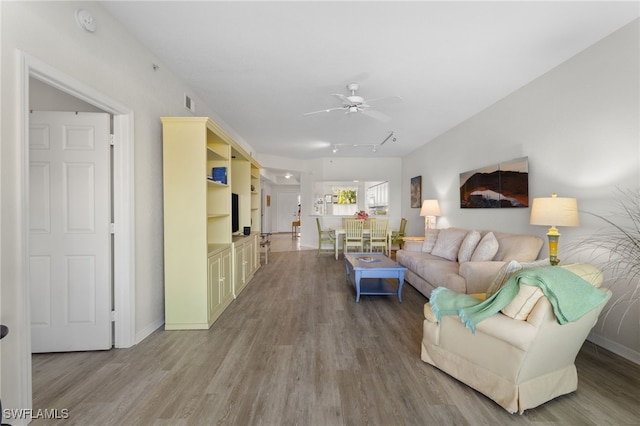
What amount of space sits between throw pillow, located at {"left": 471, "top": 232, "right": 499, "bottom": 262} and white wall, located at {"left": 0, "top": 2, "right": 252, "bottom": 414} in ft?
12.3

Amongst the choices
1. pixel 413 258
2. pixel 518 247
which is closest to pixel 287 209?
pixel 413 258

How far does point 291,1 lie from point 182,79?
6.17 ft

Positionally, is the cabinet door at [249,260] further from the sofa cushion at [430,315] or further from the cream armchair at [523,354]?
the cream armchair at [523,354]

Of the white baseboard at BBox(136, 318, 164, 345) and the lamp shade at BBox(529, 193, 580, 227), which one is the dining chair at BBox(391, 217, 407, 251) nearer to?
the lamp shade at BBox(529, 193, 580, 227)

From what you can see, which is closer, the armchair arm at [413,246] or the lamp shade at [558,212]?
the lamp shade at [558,212]

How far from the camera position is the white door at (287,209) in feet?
41.9

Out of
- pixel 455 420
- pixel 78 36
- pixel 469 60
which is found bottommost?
pixel 455 420

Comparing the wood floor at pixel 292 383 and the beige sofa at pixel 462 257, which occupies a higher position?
the beige sofa at pixel 462 257

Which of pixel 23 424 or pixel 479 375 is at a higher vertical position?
pixel 479 375

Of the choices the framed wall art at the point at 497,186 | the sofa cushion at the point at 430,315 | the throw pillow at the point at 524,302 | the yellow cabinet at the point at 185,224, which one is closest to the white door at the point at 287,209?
the framed wall art at the point at 497,186

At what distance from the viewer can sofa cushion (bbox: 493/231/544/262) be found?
3.06 meters

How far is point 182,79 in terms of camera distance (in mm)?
3248

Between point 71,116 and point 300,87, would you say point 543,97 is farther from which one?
point 71,116

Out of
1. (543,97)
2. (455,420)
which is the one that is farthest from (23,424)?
(543,97)
